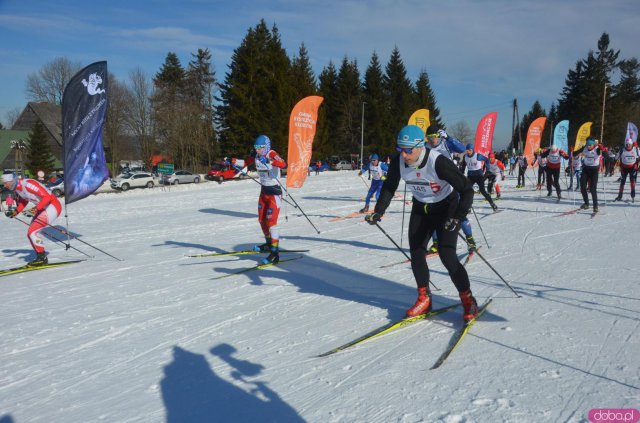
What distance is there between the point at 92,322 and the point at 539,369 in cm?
422

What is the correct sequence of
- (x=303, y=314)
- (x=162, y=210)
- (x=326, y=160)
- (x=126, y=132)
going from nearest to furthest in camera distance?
(x=303, y=314), (x=162, y=210), (x=126, y=132), (x=326, y=160)

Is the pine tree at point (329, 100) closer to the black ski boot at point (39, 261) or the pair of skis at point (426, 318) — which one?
the black ski boot at point (39, 261)

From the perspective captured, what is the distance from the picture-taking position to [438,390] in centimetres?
274

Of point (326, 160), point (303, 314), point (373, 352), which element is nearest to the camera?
point (373, 352)

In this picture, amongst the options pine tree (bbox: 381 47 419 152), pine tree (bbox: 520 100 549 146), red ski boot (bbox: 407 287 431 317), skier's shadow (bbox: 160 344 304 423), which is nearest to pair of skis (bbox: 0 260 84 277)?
skier's shadow (bbox: 160 344 304 423)

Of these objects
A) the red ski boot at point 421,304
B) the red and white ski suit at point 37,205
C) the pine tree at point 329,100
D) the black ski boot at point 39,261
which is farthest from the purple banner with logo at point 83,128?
the pine tree at point 329,100

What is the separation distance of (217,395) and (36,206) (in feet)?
19.9

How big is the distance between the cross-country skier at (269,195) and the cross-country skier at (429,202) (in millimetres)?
3045

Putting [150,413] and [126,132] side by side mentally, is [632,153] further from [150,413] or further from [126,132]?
[126,132]

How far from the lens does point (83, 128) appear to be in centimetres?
704

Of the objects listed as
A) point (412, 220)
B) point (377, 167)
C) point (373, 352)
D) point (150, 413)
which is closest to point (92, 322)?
point (150, 413)

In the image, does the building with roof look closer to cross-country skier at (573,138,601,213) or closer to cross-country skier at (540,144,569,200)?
cross-country skier at (540,144,569,200)

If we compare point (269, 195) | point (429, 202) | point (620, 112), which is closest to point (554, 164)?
point (269, 195)

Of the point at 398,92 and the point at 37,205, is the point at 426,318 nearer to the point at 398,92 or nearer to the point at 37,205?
the point at 37,205
